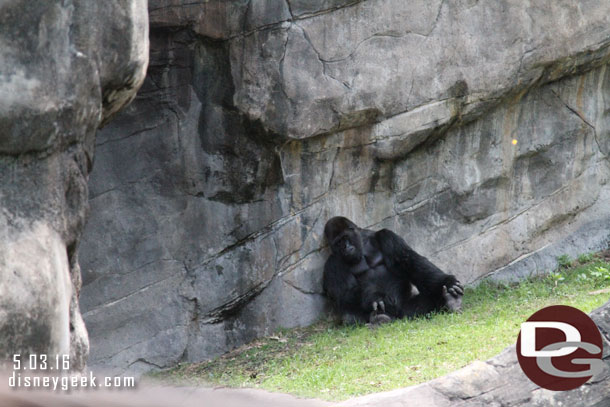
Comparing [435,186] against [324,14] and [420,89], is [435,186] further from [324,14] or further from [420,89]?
[324,14]

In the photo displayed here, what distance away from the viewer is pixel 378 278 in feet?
31.6

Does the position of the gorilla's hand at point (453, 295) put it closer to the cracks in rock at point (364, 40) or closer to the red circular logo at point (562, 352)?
the cracks in rock at point (364, 40)

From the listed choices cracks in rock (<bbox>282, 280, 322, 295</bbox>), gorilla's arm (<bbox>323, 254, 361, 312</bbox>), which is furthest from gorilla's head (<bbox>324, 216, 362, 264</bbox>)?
cracks in rock (<bbox>282, 280, 322, 295</bbox>)

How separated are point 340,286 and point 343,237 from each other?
0.53m

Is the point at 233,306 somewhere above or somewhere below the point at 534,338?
below

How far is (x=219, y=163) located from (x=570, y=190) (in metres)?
4.34

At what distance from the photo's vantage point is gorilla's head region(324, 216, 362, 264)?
9102mm

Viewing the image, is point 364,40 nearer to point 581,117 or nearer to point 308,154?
point 308,154

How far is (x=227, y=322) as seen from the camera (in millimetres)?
8844

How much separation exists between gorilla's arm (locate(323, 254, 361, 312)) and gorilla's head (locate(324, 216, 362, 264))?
117 mm

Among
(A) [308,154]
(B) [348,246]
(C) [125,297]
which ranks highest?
(A) [308,154]

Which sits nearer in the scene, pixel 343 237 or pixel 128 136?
pixel 128 136

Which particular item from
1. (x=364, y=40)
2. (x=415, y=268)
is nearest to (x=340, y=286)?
(x=415, y=268)

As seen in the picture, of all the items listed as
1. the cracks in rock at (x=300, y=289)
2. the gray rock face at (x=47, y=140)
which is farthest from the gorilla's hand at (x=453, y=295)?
the gray rock face at (x=47, y=140)
